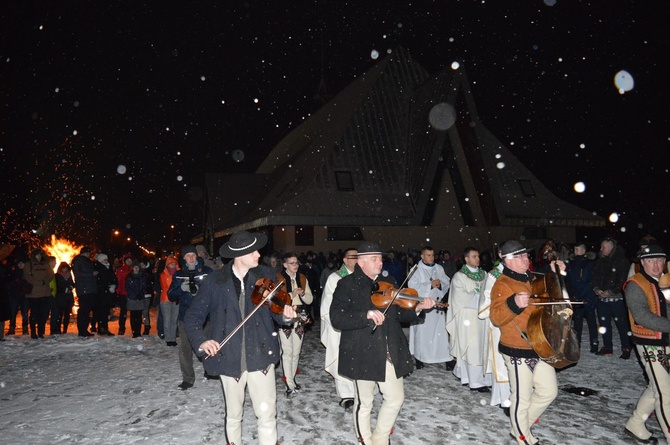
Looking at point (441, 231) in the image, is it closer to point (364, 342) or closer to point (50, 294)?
point (50, 294)

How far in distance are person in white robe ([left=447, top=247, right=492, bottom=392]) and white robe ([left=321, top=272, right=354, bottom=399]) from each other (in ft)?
6.53

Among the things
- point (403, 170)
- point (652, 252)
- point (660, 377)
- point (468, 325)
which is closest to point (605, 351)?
point (468, 325)

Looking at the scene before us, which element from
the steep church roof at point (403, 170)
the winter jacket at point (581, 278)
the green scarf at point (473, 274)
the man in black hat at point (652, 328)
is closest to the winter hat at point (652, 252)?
the man in black hat at point (652, 328)

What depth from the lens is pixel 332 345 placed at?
707cm

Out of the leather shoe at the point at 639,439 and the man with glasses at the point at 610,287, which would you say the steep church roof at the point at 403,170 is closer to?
the man with glasses at the point at 610,287

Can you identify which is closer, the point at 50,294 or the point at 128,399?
the point at 128,399

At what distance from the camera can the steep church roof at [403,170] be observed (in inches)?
895

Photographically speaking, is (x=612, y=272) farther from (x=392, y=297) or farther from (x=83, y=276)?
(x=83, y=276)

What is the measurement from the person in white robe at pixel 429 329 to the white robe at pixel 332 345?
2657mm

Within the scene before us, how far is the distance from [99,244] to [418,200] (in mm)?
48252

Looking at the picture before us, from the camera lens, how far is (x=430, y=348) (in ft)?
31.3

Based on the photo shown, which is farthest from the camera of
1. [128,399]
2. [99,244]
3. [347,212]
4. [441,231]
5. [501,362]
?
[99,244]

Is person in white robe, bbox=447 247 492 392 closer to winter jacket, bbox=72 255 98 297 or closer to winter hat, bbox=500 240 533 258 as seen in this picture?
winter hat, bbox=500 240 533 258

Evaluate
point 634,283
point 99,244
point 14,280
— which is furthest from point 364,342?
point 99,244
